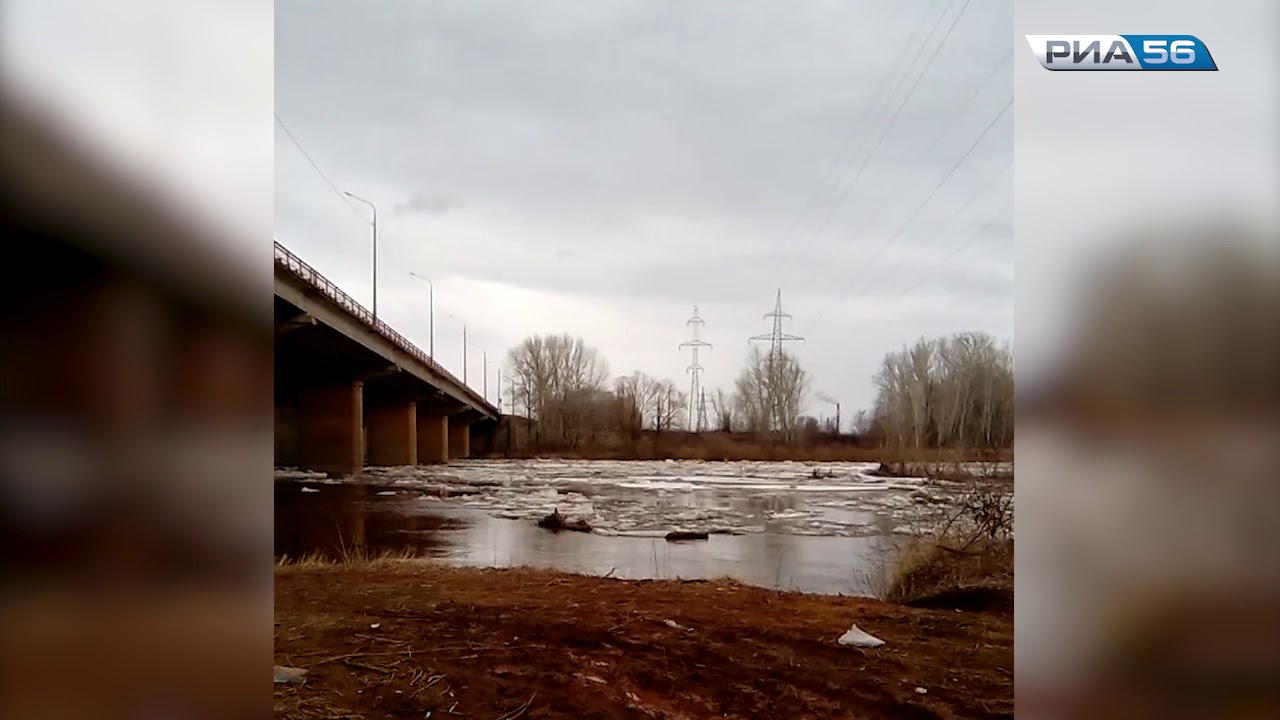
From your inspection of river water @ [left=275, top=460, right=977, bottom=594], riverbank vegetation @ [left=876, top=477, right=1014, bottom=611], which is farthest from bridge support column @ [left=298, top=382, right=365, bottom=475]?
riverbank vegetation @ [left=876, top=477, right=1014, bottom=611]

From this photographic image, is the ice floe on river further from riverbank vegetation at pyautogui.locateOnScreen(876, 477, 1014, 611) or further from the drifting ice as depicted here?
the drifting ice

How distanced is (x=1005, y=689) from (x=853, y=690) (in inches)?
18.7

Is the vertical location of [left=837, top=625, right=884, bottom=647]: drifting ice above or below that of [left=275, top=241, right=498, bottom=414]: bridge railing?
below

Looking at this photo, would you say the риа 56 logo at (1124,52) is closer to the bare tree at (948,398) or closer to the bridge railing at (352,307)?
the bare tree at (948,398)

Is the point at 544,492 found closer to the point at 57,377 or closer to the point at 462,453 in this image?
the point at 462,453

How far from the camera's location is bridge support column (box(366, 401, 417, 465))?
349cm

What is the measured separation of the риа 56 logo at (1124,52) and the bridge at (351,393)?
5.69ft

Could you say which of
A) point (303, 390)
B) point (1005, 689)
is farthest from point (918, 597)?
point (303, 390)

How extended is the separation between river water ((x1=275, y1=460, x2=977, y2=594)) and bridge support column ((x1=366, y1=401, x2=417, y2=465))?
105 millimetres

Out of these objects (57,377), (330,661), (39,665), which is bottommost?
(330,661)

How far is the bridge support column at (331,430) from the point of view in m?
2.48

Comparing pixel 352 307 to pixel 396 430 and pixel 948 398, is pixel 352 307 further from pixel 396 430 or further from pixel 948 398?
pixel 948 398

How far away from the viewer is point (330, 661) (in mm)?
2051

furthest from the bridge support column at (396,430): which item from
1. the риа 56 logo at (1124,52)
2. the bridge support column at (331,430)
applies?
the риа 56 logo at (1124,52)
